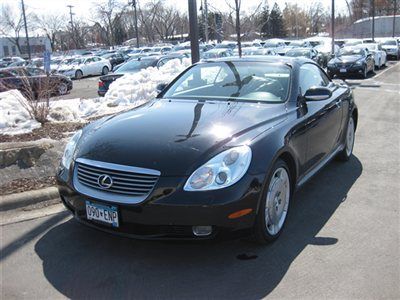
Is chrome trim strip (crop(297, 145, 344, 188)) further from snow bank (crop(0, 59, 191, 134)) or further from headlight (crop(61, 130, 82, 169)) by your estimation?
snow bank (crop(0, 59, 191, 134))

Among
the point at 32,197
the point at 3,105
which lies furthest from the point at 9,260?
the point at 3,105

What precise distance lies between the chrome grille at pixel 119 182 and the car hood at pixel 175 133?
58 mm

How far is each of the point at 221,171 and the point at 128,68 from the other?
12757 mm

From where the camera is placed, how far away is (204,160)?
3426 millimetres

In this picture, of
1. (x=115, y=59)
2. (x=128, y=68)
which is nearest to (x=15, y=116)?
(x=128, y=68)

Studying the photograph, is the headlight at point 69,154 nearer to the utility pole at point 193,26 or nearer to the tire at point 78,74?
the utility pole at point 193,26

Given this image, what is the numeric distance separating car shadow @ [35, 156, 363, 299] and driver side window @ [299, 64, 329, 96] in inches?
58.7

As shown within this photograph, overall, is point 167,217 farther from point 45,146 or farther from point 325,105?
point 45,146

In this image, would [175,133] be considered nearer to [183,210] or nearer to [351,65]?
[183,210]

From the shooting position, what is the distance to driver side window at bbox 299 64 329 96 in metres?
5.04

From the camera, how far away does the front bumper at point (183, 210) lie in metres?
3.28

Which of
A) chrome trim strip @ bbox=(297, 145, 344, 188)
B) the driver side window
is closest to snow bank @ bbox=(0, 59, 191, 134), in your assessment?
the driver side window

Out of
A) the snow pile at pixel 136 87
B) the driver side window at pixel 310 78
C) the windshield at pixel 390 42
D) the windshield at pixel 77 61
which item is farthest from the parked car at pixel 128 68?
the windshield at pixel 390 42

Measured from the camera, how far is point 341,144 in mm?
6020
